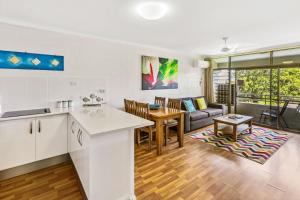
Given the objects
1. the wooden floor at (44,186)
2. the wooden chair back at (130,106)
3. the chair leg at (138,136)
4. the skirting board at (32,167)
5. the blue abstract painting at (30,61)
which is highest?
the blue abstract painting at (30,61)

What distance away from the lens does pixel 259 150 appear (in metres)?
3.11

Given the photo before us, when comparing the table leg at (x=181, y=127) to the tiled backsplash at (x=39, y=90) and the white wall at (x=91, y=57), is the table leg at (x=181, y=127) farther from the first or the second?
the tiled backsplash at (x=39, y=90)

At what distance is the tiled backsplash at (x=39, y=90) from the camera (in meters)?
2.55

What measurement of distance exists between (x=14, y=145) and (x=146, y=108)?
205 cm

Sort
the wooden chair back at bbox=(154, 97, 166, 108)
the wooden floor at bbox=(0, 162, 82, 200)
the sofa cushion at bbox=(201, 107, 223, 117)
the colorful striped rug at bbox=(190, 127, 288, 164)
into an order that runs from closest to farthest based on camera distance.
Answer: the wooden floor at bbox=(0, 162, 82, 200)
the colorful striped rug at bbox=(190, 127, 288, 164)
the wooden chair back at bbox=(154, 97, 166, 108)
the sofa cushion at bbox=(201, 107, 223, 117)

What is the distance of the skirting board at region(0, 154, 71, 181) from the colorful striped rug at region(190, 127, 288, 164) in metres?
2.87

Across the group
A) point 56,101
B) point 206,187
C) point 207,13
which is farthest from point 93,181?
point 207,13

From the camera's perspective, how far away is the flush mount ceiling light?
2027mm

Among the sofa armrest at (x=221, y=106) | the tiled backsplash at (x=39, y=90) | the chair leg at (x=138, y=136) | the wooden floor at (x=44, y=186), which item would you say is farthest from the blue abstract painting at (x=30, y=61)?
the sofa armrest at (x=221, y=106)

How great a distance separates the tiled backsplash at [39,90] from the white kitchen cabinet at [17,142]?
0.59m

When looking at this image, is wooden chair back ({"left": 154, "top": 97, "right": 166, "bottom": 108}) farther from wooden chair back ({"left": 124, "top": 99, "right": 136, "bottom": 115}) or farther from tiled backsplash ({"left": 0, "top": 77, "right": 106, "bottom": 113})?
tiled backsplash ({"left": 0, "top": 77, "right": 106, "bottom": 113})

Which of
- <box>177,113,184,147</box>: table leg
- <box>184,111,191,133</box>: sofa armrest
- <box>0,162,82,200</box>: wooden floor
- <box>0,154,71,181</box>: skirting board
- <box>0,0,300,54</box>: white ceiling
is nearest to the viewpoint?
<box>0,162,82,200</box>: wooden floor

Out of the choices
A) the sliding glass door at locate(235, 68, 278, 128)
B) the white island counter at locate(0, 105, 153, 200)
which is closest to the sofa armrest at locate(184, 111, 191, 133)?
the sliding glass door at locate(235, 68, 278, 128)

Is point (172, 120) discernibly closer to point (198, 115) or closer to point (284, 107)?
point (198, 115)
